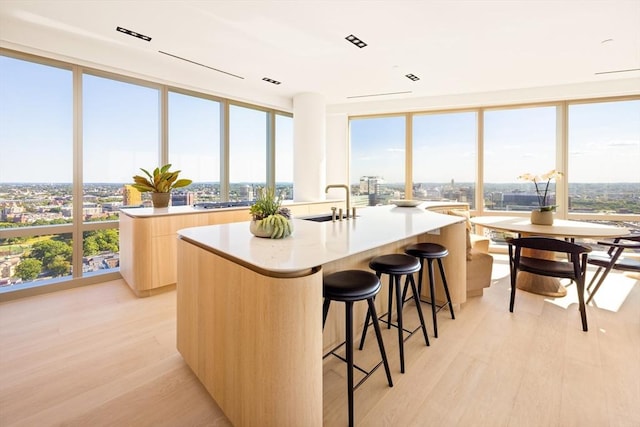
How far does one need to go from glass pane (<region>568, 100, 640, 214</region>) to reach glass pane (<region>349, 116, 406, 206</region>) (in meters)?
2.82

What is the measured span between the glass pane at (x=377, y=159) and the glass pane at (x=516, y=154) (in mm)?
1563

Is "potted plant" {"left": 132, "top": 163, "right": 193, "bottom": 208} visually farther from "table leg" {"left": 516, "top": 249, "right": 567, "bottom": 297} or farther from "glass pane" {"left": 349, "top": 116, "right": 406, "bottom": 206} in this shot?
"table leg" {"left": 516, "top": 249, "right": 567, "bottom": 297}

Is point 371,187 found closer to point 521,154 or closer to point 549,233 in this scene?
point 521,154

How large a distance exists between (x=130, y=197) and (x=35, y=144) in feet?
3.64

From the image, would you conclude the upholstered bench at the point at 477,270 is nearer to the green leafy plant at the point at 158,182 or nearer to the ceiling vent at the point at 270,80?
the green leafy plant at the point at 158,182

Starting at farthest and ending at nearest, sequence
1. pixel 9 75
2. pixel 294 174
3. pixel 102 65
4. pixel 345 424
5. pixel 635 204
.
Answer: pixel 294 174, pixel 635 204, pixel 102 65, pixel 9 75, pixel 345 424

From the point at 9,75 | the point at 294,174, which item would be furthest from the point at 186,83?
the point at 294,174

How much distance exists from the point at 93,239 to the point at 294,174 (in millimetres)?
3215

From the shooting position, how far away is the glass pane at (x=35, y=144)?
3.28 m

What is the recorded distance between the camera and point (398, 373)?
197 centimetres

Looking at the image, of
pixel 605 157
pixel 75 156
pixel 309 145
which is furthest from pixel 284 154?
pixel 605 157

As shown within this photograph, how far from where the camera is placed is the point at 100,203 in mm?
3881

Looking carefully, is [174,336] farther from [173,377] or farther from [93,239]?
[93,239]

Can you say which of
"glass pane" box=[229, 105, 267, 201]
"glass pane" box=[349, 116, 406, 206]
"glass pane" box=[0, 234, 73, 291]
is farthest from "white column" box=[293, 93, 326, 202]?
"glass pane" box=[0, 234, 73, 291]
